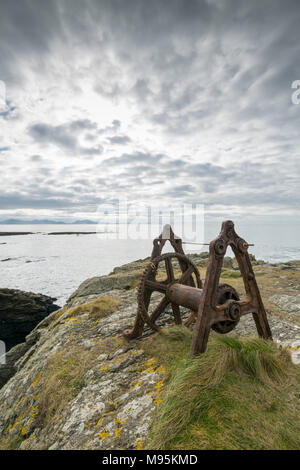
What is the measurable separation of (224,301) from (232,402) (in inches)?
58.7

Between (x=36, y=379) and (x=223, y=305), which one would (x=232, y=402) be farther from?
(x=36, y=379)

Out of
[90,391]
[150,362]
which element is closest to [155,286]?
[150,362]

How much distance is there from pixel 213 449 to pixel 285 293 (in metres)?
7.64

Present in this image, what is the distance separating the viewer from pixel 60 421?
328cm

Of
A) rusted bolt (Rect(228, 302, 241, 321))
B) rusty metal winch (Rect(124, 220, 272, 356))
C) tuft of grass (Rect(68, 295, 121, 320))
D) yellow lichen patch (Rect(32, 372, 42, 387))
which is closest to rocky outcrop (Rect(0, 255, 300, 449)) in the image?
yellow lichen patch (Rect(32, 372, 42, 387))

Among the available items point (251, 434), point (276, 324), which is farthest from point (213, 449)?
point (276, 324)

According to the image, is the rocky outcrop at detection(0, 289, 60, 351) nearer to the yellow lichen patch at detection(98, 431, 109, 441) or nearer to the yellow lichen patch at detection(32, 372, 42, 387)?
the yellow lichen patch at detection(32, 372, 42, 387)

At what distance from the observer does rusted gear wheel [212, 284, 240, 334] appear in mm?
3730

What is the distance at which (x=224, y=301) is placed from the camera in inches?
153

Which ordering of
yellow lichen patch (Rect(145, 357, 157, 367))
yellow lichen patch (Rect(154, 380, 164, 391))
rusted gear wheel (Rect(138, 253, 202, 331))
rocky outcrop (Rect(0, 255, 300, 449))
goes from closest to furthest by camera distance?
1. rocky outcrop (Rect(0, 255, 300, 449))
2. yellow lichen patch (Rect(154, 380, 164, 391))
3. yellow lichen patch (Rect(145, 357, 157, 367))
4. rusted gear wheel (Rect(138, 253, 202, 331))

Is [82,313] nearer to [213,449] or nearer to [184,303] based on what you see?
[184,303]

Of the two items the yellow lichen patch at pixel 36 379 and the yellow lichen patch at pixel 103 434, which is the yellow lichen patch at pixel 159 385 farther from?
the yellow lichen patch at pixel 36 379

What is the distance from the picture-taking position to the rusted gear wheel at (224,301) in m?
3.73

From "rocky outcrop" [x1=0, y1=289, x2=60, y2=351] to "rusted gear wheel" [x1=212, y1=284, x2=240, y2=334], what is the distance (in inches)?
791
